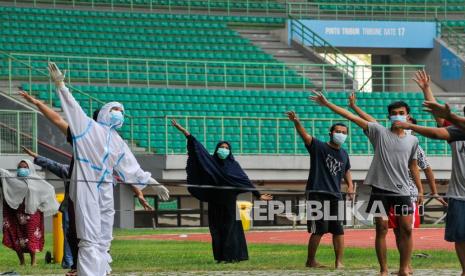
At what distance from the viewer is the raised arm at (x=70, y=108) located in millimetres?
13344

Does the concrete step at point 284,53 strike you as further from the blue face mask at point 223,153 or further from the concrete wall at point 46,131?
the blue face mask at point 223,153

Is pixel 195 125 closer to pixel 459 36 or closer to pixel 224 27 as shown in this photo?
pixel 224 27

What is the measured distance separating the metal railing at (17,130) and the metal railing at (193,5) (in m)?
9.83

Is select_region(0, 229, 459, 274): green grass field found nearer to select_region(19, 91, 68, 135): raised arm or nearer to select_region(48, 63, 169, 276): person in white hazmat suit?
select_region(48, 63, 169, 276): person in white hazmat suit

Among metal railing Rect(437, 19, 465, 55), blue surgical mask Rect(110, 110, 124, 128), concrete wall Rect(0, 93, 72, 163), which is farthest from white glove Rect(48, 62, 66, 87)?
metal railing Rect(437, 19, 465, 55)

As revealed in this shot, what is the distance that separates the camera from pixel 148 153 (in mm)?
36281

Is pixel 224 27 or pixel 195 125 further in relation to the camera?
pixel 224 27

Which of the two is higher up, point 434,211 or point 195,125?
point 195,125

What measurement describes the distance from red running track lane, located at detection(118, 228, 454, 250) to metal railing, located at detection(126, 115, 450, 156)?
4.55 metres

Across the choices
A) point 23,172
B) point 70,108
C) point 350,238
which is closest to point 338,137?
point 23,172

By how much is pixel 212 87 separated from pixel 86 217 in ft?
90.7

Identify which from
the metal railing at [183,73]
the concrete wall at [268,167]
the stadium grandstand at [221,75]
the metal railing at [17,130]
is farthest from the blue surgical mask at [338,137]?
the metal railing at [183,73]

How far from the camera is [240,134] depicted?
3728cm

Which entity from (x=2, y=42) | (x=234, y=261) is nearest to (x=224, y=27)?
(x=2, y=42)
